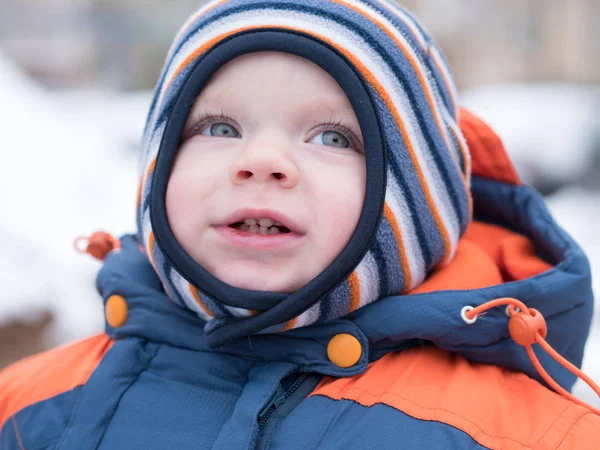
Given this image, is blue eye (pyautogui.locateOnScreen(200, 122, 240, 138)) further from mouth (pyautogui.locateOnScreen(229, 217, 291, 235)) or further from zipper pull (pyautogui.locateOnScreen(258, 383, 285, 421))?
zipper pull (pyautogui.locateOnScreen(258, 383, 285, 421))

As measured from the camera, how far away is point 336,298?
0.82 m

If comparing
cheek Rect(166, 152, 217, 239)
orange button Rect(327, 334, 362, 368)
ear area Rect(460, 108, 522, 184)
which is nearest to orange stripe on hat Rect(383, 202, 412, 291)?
orange button Rect(327, 334, 362, 368)

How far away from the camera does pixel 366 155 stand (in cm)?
83

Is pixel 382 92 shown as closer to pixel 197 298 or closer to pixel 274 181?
pixel 274 181

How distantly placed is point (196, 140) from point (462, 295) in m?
0.38

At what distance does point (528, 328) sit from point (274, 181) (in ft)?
1.10

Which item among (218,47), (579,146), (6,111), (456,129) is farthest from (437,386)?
(6,111)

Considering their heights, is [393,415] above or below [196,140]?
below

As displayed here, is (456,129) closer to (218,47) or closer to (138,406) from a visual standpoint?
(218,47)

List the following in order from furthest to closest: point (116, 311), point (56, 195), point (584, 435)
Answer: point (56, 195), point (116, 311), point (584, 435)

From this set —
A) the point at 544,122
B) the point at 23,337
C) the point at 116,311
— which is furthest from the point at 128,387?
the point at 544,122

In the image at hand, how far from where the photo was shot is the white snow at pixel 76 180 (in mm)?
1814

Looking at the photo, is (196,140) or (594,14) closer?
(196,140)

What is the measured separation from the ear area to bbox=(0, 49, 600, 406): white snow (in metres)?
0.58
